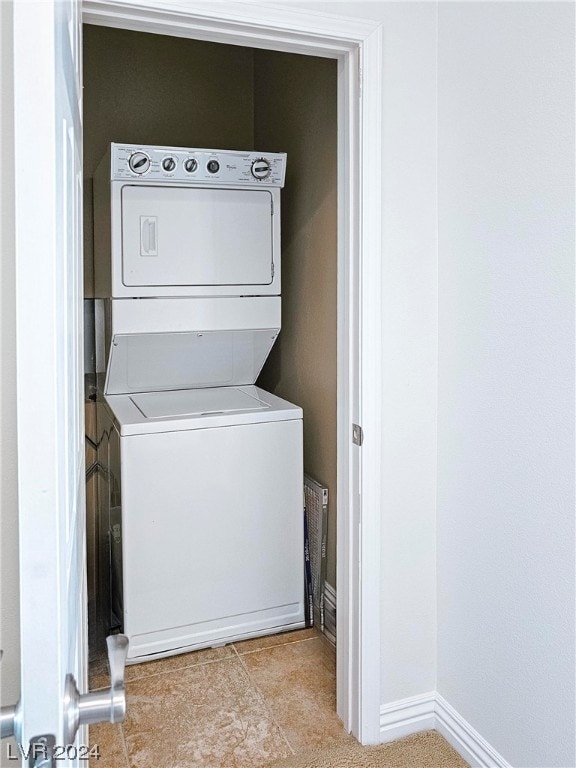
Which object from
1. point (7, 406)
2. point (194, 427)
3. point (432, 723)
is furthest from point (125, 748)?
point (7, 406)

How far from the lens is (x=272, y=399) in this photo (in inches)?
113

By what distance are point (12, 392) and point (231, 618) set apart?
1723mm

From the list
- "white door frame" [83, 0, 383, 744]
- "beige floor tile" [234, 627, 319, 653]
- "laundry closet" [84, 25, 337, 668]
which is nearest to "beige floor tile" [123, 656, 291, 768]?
"beige floor tile" [234, 627, 319, 653]

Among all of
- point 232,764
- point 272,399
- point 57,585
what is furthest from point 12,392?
point 272,399

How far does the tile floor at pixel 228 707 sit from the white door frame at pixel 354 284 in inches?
7.2

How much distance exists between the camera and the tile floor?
2012 mm

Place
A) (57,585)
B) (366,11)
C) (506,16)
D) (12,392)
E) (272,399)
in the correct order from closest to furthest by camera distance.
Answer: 1. (57,585)
2. (12,392)
3. (506,16)
4. (366,11)
5. (272,399)

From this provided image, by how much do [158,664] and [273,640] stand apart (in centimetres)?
46

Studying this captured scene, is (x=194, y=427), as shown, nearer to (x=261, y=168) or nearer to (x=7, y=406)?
(x=261, y=168)

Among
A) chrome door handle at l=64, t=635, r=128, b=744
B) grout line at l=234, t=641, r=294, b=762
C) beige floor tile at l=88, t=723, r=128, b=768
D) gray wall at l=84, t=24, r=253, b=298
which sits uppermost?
gray wall at l=84, t=24, r=253, b=298

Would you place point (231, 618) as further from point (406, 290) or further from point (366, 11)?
point (366, 11)

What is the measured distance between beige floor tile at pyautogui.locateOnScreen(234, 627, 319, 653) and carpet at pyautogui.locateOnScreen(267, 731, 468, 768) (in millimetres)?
675

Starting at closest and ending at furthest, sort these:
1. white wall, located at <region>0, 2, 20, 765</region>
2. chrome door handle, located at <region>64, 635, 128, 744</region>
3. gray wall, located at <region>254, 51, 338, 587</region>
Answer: chrome door handle, located at <region>64, 635, 128, 744</region>, white wall, located at <region>0, 2, 20, 765</region>, gray wall, located at <region>254, 51, 338, 587</region>

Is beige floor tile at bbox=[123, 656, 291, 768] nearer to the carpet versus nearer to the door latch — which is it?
the carpet
